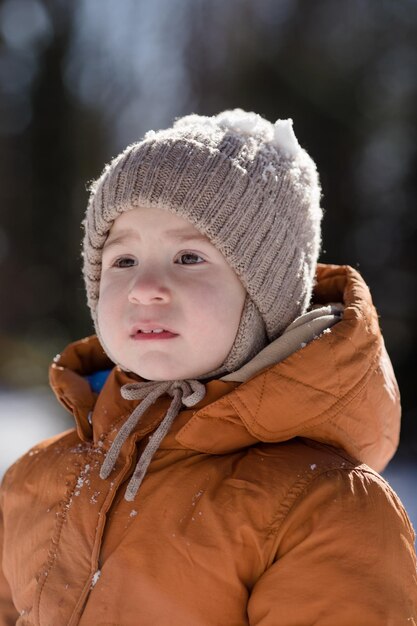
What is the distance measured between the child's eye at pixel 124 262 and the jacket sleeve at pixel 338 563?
68 centimetres

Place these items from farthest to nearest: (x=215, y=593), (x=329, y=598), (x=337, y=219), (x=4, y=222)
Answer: (x=4, y=222) < (x=337, y=219) < (x=215, y=593) < (x=329, y=598)

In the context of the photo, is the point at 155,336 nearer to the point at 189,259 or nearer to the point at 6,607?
the point at 189,259

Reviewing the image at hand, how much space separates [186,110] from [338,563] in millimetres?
5910

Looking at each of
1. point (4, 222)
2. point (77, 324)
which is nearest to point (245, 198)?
point (77, 324)

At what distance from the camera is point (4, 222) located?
335 inches

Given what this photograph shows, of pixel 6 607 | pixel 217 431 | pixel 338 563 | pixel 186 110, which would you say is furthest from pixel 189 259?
Result: pixel 186 110

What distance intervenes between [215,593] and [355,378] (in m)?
0.54

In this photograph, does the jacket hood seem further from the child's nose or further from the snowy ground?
the snowy ground

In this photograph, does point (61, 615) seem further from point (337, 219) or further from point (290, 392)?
point (337, 219)

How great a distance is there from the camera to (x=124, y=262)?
173 cm

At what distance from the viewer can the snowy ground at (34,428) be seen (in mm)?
4020

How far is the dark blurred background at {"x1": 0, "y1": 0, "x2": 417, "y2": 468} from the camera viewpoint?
5.10 m

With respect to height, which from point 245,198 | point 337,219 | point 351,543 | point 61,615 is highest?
point 337,219

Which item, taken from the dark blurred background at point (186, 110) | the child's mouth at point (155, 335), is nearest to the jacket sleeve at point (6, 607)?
the child's mouth at point (155, 335)
